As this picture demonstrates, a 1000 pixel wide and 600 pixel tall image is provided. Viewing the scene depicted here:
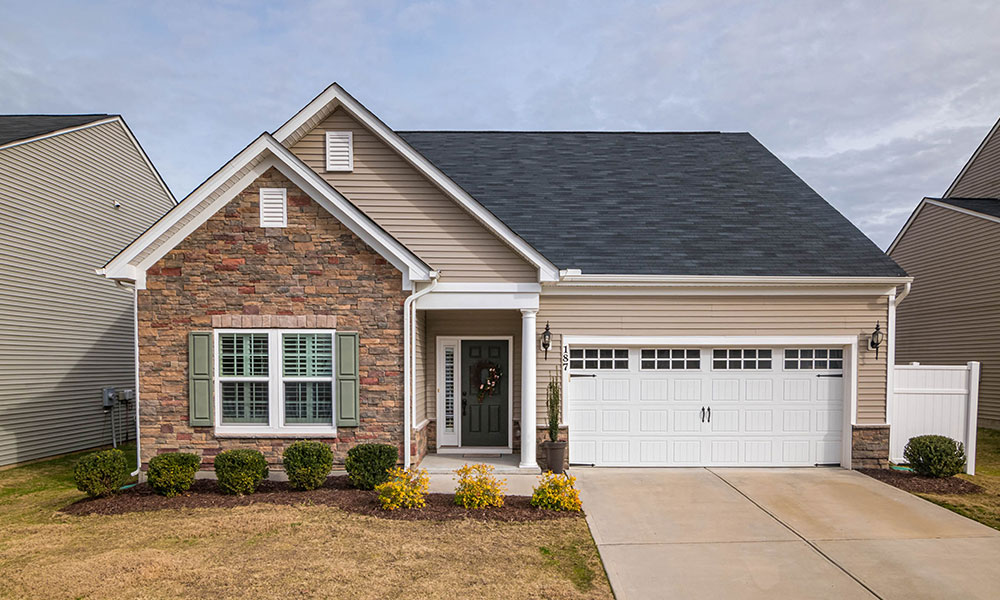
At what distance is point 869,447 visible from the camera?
10422mm

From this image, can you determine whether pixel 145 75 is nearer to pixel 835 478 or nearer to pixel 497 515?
pixel 497 515

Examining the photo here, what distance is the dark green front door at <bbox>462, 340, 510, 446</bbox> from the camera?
11461 millimetres

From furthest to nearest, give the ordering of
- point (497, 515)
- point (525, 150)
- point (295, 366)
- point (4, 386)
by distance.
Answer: point (525, 150)
point (4, 386)
point (295, 366)
point (497, 515)

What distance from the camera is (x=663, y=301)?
1048 centimetres

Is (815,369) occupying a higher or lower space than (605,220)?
lower

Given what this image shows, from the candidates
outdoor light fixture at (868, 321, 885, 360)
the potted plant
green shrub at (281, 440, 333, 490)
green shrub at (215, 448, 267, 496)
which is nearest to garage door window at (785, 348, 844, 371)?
outdoor light fixture at (868, 321, 885, 360)

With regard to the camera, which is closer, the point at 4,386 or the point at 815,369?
the point at 815,369

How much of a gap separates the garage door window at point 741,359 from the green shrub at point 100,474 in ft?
31.4

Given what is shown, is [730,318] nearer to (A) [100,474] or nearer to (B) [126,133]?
(A) [100,474]

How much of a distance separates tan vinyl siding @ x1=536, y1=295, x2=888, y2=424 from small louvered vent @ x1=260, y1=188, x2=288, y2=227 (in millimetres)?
4495

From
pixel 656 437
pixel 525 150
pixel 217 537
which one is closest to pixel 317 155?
pixel 525 150

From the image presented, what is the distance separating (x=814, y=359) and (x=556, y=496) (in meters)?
Result: 5.83

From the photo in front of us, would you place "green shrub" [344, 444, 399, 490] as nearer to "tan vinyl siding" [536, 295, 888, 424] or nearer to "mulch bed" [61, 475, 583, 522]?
"mulch bed" [61, 475, 583, 522]

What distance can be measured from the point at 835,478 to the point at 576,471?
13.9 ft
